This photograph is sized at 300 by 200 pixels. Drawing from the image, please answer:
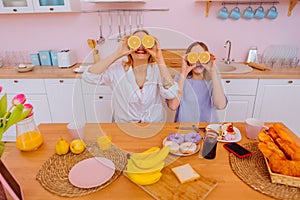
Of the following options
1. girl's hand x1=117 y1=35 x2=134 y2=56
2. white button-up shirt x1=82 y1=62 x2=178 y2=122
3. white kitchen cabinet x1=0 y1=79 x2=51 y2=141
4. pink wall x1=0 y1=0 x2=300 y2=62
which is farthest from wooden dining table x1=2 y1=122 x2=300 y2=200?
pink wall x1=0 y1=0 x2=300 y2=62

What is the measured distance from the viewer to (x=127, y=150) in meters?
1.01

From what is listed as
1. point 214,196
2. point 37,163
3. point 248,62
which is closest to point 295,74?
point 248,62

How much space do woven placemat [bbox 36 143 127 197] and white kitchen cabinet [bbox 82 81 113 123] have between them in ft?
1.13

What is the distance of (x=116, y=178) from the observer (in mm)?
837

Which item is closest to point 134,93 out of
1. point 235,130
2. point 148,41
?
point 148,41

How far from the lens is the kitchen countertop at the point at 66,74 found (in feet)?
6.87

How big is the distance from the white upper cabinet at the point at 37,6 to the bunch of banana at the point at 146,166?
6.26 feet

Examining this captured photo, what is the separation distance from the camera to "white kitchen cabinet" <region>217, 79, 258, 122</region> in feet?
7.00

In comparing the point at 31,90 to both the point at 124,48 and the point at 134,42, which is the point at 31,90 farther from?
the point at 134,42

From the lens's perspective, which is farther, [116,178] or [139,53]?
[139,53]

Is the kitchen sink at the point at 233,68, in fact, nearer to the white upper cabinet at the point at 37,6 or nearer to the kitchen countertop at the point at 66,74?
the kitchen countertop at the point at 66,74

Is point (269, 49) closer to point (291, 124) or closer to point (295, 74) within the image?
point (295, 74)

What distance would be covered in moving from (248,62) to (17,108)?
8.07 ft

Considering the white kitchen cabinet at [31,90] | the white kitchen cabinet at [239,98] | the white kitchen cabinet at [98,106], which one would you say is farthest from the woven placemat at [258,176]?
the white kitchen cabinet at [31,90]
